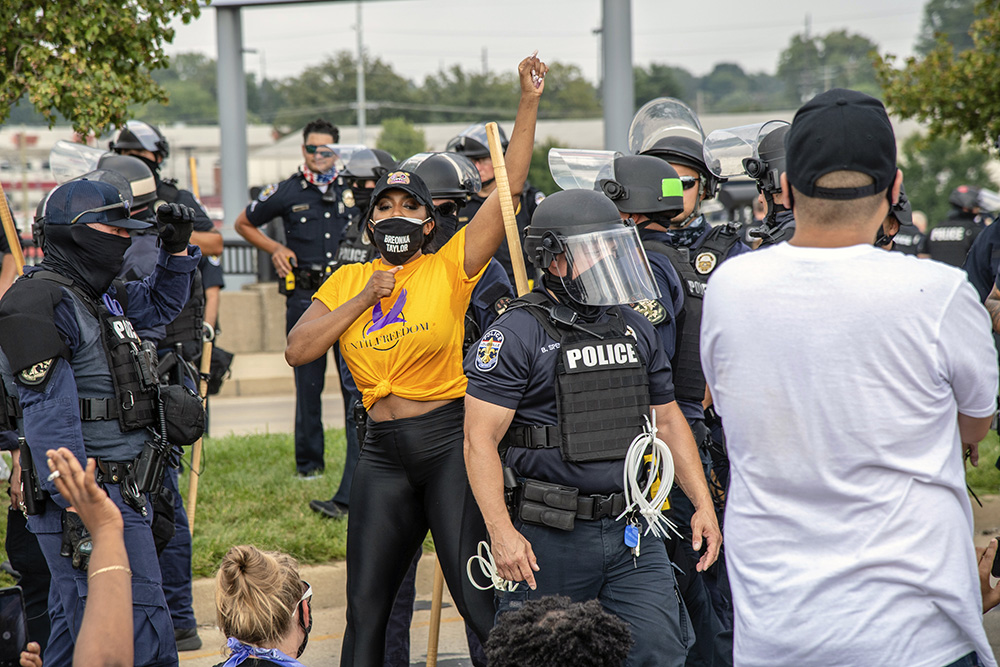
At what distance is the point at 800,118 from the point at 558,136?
42.4 metres

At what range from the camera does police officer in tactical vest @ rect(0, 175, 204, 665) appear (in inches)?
142

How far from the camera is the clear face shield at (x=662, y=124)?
5.29 m

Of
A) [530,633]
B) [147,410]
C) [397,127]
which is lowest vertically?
[530,633]

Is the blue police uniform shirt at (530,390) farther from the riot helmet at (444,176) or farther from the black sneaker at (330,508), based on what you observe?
the black sneaker at (330,508)

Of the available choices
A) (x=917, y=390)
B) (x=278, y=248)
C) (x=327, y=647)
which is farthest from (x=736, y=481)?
(x=278, y=248)

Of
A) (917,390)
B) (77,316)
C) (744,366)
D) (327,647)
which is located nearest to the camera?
(917,390)

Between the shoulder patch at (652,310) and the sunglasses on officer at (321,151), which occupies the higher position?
the sunglasses on officer at (321,151)

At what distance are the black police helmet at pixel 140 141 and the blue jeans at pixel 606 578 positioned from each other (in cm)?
454

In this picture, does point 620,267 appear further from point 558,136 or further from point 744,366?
point 558,136

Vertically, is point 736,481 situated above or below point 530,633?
above

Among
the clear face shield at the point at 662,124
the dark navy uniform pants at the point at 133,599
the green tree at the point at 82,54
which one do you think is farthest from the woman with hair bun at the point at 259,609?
the green tree at the point at 82,54

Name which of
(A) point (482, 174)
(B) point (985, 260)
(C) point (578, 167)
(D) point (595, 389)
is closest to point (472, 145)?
(A) point (482, 174)

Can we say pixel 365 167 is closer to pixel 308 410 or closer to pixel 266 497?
pixel 308 410

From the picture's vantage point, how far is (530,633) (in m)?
2.62
